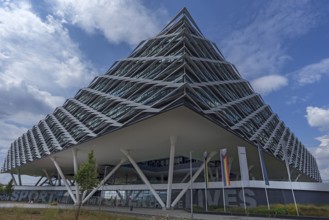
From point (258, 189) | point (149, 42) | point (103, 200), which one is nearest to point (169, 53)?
point (149, 42)

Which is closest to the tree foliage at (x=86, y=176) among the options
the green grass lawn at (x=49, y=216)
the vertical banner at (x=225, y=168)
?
the green grass lawn at (x=49, y=216)

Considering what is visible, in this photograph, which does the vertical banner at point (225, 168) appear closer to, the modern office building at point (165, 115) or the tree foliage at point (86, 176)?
the modern office building at point (165, 115)

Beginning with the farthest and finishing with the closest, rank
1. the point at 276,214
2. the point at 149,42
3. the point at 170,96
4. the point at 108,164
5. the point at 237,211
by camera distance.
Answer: the point at 108,164
the point at 149,42
the point at 170,96
the point at 237,211
the point at 276,214

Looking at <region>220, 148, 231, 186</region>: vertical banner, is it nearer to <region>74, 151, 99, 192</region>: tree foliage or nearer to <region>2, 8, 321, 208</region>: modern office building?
<region>2, 8, 321, 208</region>: modern office building

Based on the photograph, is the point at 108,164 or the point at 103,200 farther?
the point at 108,164

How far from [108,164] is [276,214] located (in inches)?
1718

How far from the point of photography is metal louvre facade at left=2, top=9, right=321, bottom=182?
33.3m

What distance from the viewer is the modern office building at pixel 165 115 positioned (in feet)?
107

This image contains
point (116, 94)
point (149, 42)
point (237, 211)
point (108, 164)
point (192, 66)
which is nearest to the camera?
point (237, 211)

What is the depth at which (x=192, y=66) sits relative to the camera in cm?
3934

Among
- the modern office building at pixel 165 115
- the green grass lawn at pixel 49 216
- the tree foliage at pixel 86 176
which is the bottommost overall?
the green grass lawn at pixel 49 216

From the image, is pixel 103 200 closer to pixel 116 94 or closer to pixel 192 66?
pixel 116 94

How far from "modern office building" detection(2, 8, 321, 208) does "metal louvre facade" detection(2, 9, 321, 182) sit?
13cm

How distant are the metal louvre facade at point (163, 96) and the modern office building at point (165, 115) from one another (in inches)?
5.1
